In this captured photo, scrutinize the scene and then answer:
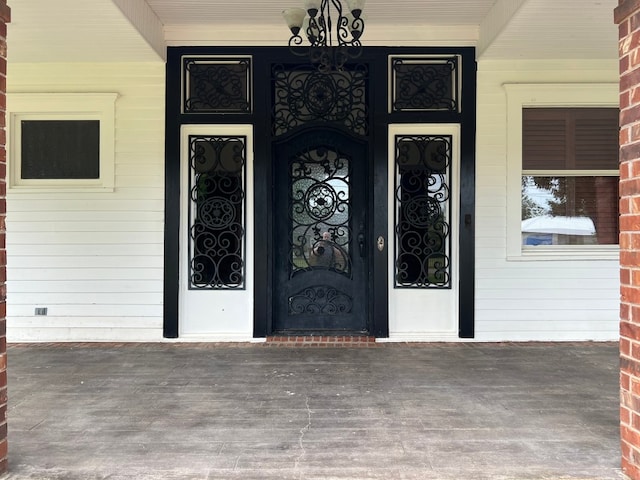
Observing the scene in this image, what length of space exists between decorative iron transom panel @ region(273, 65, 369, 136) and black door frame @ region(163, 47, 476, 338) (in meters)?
0.10

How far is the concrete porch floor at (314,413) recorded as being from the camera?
7.52 feet

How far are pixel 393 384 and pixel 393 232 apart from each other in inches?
65.1

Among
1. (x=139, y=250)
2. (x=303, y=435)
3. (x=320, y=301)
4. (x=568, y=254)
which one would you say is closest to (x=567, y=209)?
(x=568, y=254)

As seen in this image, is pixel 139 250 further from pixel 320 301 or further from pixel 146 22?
pixel 146 22

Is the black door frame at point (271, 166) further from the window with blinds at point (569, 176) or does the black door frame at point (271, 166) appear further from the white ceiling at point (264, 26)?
the window with blinds at point (569, 176)

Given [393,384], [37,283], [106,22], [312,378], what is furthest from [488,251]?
[37,283]

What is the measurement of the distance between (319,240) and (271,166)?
868mm

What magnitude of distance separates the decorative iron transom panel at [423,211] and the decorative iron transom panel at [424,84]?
31 cm

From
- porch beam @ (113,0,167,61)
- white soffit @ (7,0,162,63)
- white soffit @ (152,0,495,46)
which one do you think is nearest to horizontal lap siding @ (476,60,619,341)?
white soffit @ (152,0,495,46)

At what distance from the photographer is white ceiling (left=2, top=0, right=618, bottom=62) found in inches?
144

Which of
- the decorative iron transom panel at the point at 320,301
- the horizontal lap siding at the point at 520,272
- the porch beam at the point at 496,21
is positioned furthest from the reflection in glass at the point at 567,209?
the decorative iron transom panel at the point at 320,301

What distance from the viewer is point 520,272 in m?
4.62

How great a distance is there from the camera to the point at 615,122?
4.65m

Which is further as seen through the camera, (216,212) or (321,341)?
(216,212)
